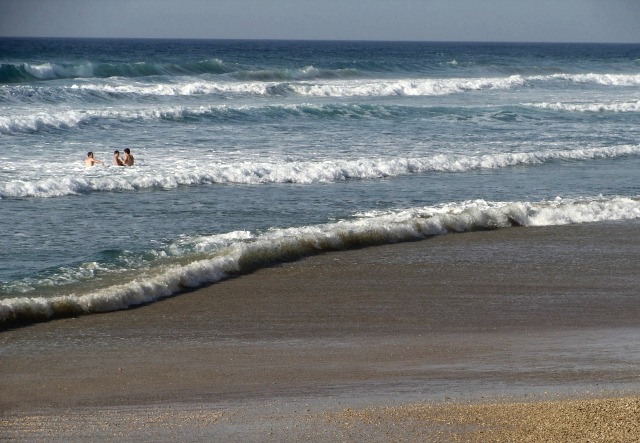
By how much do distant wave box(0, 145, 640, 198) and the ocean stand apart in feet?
0.14

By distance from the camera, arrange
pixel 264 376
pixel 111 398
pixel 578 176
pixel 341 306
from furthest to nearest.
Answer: pixel 578 176, pixel 341 306, pixel 264 376, pixel 111 398

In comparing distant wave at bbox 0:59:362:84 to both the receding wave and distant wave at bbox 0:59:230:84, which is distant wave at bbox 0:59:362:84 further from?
the receding wave

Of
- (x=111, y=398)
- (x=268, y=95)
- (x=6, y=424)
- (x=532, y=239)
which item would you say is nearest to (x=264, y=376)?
(x=111, y=398)

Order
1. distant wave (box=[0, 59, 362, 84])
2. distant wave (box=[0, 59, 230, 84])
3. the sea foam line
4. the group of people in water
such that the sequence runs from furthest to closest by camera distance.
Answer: distant wave (box=[0, 59, 362, 84]) < distant wave (box=[0, 59, 230, 84]) < the sea foam line < the group of people in water

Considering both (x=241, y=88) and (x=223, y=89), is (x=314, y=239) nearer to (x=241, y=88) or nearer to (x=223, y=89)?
(x=223, y=89)

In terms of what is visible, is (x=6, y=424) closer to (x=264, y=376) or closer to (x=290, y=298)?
(x=264, y=376)

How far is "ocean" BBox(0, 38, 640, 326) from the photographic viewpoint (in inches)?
392

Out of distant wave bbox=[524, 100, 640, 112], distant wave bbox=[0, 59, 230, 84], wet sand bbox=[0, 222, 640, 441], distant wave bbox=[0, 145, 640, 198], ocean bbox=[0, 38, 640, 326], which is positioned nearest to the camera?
wet sand bbox=[0, 222, 640, 441]

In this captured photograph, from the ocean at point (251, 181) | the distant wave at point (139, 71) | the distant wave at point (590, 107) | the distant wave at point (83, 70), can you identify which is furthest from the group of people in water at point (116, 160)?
the distant wave at point (83, 70)

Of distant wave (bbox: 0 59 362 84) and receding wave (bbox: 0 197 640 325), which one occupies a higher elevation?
distant wave (bbox: 0 59 362 84)

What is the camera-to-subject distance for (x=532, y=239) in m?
11.9

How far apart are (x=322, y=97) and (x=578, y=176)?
63.7 feet

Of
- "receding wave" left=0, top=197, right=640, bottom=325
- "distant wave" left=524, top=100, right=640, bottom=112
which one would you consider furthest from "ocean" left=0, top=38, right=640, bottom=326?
"distant wave" left=524, top=100, right=640, bottom=112

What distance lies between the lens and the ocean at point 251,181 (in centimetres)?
995
